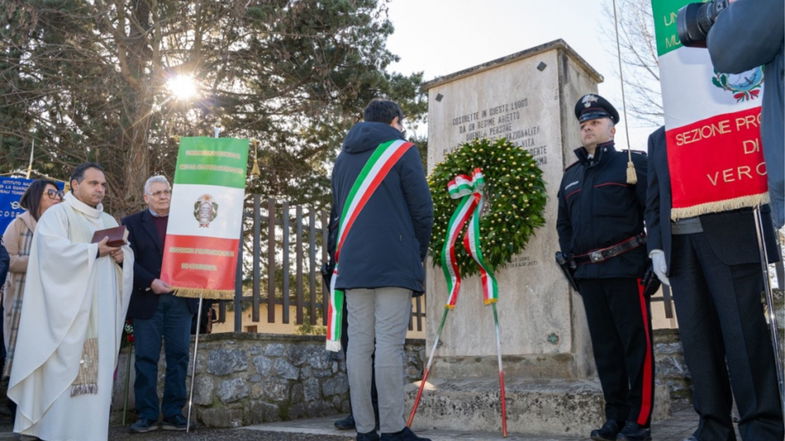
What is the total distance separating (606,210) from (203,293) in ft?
10.7

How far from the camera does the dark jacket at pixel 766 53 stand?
2008mm

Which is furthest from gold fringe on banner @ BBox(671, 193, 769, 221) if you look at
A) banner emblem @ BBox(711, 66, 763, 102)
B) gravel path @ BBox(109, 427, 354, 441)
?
gravel path @ BBox(109, 427, 354, 441)

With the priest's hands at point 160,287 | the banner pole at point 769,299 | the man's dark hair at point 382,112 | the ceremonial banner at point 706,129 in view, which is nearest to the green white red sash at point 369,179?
the man's dark hair at point 382,112

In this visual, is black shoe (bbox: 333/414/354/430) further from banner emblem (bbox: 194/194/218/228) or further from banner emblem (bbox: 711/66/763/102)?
banner emblem (bbox: 711/66/763/102)

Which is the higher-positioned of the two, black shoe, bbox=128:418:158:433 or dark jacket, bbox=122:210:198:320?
dark jacket, bbox=122:210:198:320

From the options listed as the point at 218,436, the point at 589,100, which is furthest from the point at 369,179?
the point at 218,436

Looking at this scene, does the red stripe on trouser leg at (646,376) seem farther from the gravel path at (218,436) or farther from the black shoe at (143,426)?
the black shoe at (143,426)

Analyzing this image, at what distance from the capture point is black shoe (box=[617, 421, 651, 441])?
12.2ft

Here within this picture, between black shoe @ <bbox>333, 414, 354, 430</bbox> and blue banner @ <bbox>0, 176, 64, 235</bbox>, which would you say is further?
blue banner @ <bbox>0, 176, 64, 235</bbox>

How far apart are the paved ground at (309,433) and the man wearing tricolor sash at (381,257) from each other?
2.78ft

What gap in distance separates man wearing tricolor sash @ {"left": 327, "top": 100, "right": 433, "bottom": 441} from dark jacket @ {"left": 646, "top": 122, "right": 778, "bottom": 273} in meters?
1.20

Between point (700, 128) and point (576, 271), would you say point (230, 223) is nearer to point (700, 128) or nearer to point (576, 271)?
point (576, 271)

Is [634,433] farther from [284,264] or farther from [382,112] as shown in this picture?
[284,264]

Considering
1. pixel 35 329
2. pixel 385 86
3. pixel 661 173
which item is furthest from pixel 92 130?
pixel 661 173
